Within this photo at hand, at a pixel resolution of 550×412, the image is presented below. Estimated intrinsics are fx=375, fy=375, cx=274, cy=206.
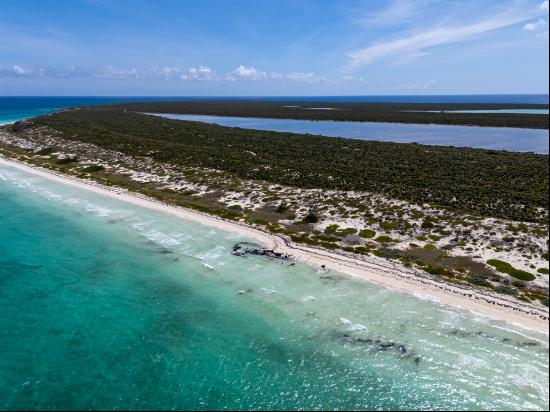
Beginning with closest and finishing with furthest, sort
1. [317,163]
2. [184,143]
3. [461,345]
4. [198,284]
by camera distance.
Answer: [461,345] → [198,284] → [317,163] → [184,143]

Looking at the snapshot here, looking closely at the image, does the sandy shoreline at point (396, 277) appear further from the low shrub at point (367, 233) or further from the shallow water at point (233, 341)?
the low shrub at point (367, 233)

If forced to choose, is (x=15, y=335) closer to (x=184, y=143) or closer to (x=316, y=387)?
(x=316, y=387)

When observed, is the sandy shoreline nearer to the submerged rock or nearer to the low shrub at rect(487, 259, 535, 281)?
the submerged rock

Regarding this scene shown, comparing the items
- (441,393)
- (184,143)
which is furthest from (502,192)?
(184,143)

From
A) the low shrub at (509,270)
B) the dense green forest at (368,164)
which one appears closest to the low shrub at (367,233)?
the low shrub at (509,270)

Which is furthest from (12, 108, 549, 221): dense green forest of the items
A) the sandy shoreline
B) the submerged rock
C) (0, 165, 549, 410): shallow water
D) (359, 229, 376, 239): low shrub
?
(0, 165, 549, 410): shallow water
